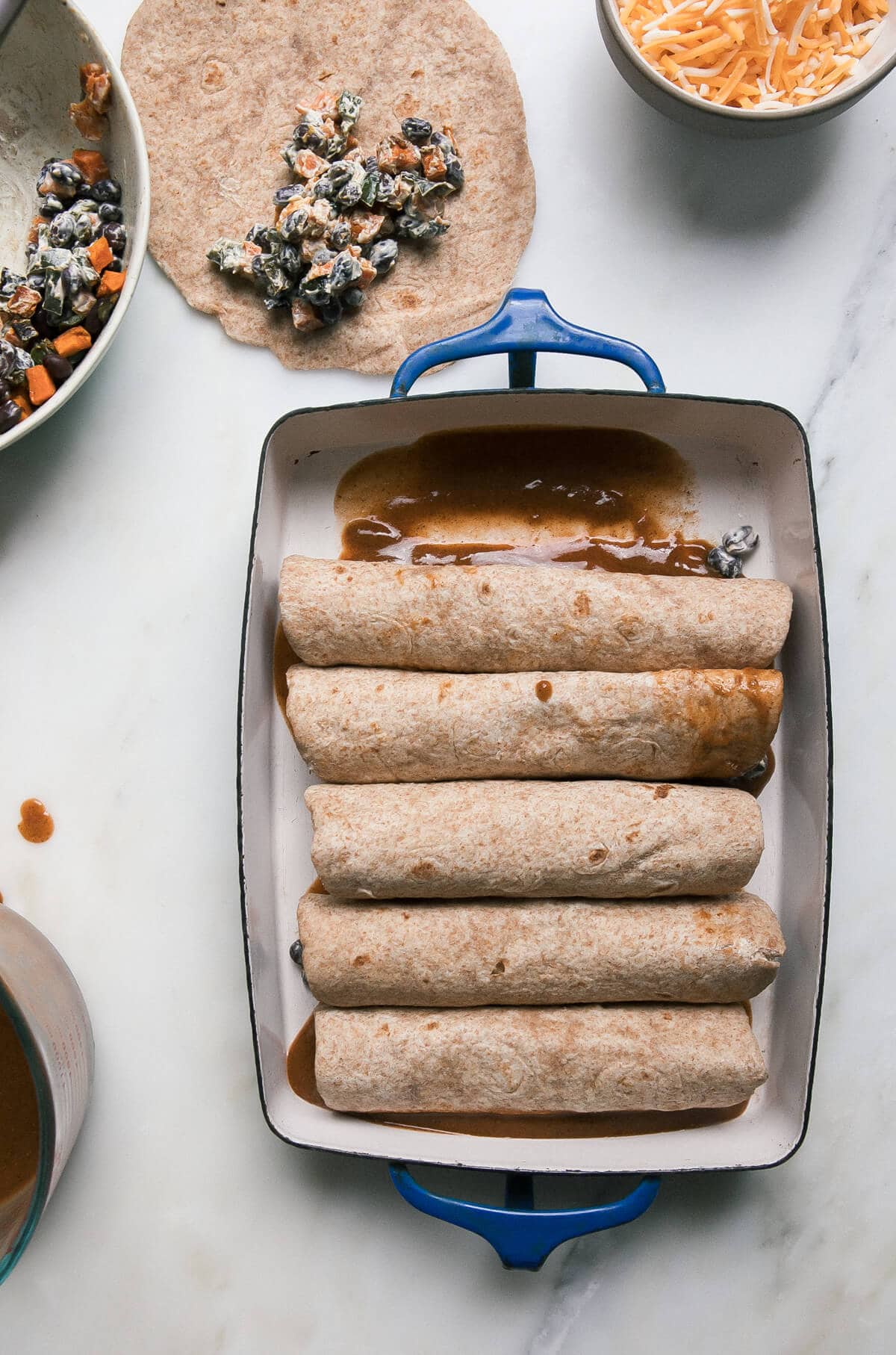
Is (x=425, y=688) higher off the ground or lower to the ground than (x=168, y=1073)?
higher

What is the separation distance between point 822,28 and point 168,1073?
281 cm

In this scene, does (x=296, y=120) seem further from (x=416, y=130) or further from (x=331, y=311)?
(x=331, y=311)

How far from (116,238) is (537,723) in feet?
4.74

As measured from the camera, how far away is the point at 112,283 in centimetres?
234

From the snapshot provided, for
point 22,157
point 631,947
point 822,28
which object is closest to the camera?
point 631,947

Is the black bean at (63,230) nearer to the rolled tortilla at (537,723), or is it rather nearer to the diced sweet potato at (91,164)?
the diced sweet potato at (91,164)

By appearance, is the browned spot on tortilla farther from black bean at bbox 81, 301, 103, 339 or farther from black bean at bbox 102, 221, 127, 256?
black bean at bbox 81, 301, 103, 339

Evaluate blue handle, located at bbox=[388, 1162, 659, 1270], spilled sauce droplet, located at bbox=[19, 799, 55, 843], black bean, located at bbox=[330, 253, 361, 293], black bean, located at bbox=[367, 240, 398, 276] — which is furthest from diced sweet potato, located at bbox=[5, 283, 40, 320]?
blue handle, located at bbox=[388, 1162, 659, 1270]

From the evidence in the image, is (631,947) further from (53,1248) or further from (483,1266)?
(53,1248)

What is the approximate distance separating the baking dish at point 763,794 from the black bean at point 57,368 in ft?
1.60

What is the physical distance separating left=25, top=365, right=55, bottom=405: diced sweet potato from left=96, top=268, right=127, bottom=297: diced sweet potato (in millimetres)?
224

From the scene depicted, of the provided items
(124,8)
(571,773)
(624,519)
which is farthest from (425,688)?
(124,8)

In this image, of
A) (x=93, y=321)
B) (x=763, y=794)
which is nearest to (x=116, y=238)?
(x=93, y=321)

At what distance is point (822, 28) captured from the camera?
2.33 m
